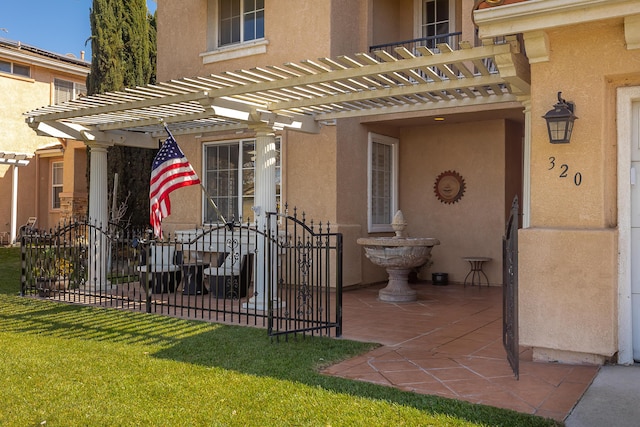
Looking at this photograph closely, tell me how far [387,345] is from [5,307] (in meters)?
6.01

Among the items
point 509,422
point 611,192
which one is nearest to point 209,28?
point 611,192

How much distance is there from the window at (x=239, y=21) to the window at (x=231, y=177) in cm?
209

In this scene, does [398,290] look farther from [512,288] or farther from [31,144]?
[31,144]

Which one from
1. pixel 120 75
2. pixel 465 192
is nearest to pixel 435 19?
pixel 465 192

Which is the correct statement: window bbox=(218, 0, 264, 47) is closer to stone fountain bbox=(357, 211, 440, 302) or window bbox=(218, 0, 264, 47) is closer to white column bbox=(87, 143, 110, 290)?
white column bbox=(87, 143, 110, 290)

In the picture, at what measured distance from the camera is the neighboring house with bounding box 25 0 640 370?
541cm

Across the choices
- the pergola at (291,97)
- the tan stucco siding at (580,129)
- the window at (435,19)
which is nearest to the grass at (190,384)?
the tan stucco siding at (580,129)

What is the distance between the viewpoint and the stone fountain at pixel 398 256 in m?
9.40

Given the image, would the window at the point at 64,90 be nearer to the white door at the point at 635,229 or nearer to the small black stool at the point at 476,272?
the small black stool at the point at 476,272

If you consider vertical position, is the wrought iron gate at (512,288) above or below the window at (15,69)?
below

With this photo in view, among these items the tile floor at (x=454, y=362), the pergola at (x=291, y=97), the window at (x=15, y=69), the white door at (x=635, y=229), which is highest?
the window at (x=15, y=69)

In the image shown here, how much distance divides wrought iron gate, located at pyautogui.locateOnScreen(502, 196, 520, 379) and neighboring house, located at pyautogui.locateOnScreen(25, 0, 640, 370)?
43cm

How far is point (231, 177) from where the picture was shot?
1191 centimetres

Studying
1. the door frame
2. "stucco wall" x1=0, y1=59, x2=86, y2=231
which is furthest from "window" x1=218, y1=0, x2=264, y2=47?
"stucco wall" x1=0, y1=59, x2=86, y2=231
